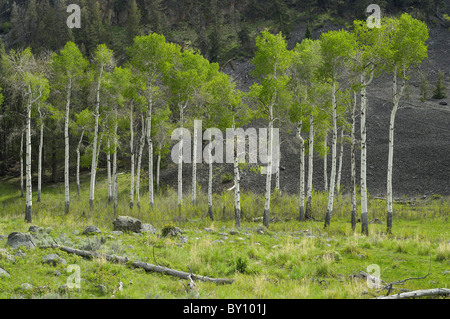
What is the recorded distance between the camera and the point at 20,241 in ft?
34.8

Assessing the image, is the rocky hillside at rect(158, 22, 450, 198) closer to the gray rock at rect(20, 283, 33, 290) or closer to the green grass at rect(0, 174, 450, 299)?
the green grass at rect(0, 174, 450, 299)

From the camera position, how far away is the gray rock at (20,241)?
10.4 metres

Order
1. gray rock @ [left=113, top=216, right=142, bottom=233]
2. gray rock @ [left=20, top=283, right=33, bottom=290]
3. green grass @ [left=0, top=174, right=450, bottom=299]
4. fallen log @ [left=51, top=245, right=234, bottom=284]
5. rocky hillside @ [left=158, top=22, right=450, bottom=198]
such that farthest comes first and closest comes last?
rocky hillside @ [left=158, top=22, right=450, bottom=198]
gray rock @ [left=113, top=216, right=142, bottom=233]
fallen log @ [left=51, top=245, right=234, bottom=284]
green grass @ [left=0, top=174, right=450, bottom=299]
gray rock @ [left=20, top=283, right=33, bottom=290]

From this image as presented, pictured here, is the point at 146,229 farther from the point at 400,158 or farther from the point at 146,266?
the point at 400,158

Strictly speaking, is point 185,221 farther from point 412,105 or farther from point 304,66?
point 412,105

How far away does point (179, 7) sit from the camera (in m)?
98.0

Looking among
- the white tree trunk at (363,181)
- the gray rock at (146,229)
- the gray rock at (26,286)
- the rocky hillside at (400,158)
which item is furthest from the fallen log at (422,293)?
the rocky hillside at (400,158)

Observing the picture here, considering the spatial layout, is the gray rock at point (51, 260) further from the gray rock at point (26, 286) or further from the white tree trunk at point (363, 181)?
the white tree trunk at point (363, 181)

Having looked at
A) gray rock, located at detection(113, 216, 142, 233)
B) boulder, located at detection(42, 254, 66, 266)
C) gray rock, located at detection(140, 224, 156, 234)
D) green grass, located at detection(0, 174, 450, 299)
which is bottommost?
gray rock, located at detection(140, 224, 156, 234)

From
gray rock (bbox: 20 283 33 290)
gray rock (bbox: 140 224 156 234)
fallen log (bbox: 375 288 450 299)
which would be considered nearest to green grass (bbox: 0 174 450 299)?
gray rock (bbox: 20 283 33 290)

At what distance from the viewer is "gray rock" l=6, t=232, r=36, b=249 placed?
34.1 ft

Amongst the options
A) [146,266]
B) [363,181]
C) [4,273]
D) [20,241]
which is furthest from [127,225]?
[363,181]

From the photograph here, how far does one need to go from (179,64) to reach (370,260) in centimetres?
1902
